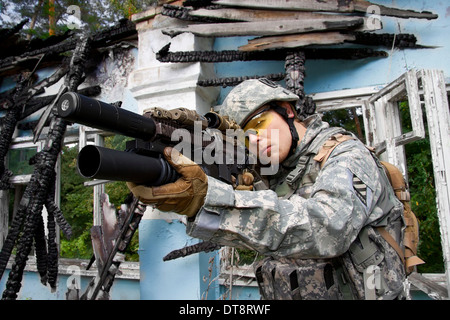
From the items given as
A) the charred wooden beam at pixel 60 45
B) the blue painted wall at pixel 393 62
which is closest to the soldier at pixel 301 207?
the blue painted wall at pixel 393 62

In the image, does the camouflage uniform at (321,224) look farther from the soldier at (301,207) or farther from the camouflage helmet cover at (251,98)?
the camouflage helmet cover at (251,98)

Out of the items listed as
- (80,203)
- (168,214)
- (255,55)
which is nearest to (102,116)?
(168,214)

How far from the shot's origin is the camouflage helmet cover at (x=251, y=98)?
190cm

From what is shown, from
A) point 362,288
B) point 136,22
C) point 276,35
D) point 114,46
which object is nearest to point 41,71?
point 114,46

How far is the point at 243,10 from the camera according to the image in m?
3.17

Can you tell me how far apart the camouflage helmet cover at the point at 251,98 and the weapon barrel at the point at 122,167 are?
0.81 meters

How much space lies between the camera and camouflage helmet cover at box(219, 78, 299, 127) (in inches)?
74.8

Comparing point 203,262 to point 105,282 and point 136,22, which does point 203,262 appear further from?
point 136,22

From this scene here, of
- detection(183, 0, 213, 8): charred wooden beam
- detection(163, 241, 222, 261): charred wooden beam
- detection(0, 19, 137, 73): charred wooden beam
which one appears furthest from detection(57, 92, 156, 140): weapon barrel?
detection(0, 19, 137, 73): charred wooden beam

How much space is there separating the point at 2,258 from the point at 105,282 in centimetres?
115

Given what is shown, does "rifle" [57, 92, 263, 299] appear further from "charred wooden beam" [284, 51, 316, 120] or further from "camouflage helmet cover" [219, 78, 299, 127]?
"charred wooden beam" [284, 51, 316, 120]

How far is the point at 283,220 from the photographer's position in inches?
49.3

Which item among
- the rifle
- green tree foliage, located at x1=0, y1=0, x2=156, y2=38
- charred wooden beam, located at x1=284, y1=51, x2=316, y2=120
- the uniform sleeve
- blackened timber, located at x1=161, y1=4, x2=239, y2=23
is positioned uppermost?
green tree foliage, located at x1=0, y1=0, x2=156, y2=38
